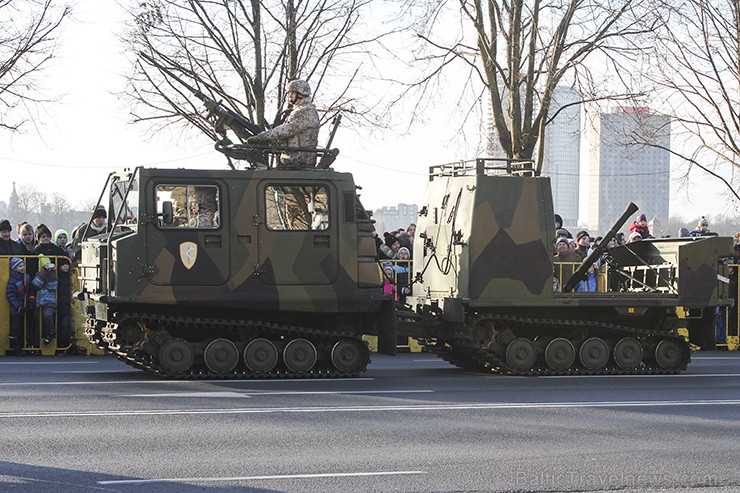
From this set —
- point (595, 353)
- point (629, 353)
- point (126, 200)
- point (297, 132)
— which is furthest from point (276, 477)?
point (629, 353)

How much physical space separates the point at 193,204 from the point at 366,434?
17.5ft

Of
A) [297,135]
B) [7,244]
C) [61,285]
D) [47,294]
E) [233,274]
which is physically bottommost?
[47,294]

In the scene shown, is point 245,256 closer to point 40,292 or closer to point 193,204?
point 193,204

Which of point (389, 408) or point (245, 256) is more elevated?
point (245, 256)

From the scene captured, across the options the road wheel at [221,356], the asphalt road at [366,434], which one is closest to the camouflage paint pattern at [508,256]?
the asphalt road at [366,434]

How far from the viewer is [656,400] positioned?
13875mm

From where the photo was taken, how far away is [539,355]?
54.6 ft

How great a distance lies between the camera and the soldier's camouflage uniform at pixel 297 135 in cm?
1598

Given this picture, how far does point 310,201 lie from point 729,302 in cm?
637

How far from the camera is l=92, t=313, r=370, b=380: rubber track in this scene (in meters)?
14.9

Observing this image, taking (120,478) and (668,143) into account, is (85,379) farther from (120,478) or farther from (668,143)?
(668,143)

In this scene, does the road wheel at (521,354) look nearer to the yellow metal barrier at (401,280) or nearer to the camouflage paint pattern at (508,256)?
the camouflage paint pattern at (508,256)

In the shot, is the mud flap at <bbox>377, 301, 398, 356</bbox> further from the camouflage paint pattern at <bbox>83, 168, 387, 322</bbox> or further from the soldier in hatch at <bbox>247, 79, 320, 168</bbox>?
the soldier in hatch at <bbox>247, 79, 320, 168</bbox>

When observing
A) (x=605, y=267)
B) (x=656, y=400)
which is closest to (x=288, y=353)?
(x=656, y=400)
